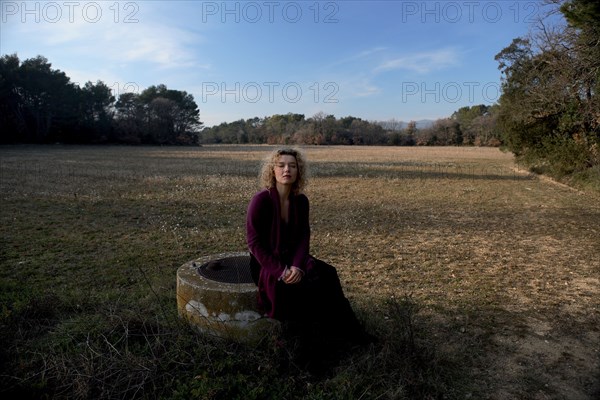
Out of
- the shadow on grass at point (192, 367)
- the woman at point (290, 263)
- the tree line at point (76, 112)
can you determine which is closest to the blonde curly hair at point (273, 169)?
the woman at point (290, 263)

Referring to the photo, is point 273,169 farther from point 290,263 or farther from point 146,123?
point 146,123

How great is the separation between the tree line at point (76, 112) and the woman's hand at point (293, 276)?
56041mm

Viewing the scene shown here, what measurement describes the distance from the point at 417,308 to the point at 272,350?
2235mm

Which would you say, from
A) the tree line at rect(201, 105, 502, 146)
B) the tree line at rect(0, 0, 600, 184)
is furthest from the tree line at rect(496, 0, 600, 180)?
the tree line at rect(201, 105, 502, 146)

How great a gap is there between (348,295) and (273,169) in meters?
2.44

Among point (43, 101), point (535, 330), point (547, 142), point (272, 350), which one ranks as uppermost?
point (43, 101)

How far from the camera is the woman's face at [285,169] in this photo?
3.55 meters

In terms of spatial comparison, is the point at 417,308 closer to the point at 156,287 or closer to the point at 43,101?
the point at 156,287

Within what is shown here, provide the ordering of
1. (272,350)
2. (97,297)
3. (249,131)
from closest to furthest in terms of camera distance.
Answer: (272,350) → (97,297) → (249,131)

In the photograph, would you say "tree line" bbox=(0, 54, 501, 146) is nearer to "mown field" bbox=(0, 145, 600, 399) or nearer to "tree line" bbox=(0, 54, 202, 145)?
"tree line" bbox=(0, 54, 202, 145)

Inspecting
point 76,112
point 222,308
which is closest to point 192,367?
point 222,308

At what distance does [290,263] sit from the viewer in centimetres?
351

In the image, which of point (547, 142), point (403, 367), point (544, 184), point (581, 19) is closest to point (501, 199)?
point (544, 184)

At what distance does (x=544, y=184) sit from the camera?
735 inches
